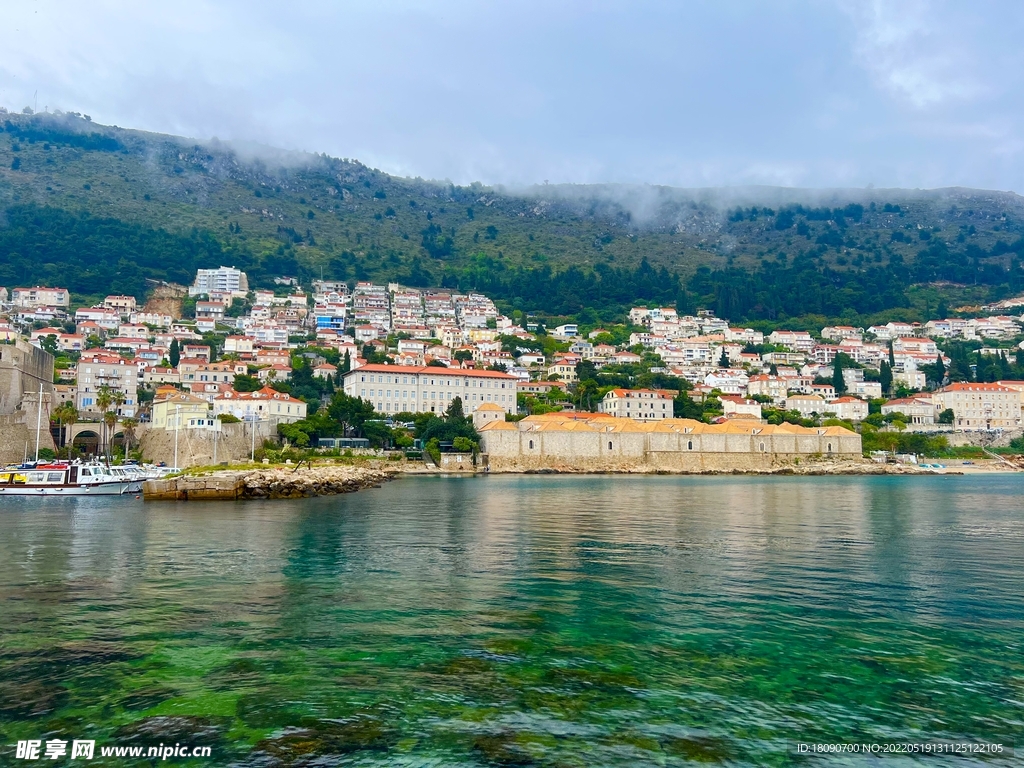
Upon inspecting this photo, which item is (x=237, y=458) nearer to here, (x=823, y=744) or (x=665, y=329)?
(x=823, y=744)

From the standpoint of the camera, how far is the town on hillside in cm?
5669

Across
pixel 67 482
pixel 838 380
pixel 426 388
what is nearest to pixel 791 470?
pixel 426 388

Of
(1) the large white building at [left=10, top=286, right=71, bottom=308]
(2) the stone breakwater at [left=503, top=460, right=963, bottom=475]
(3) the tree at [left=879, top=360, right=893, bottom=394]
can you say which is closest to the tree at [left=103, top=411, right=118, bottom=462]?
(2) the stone breakwater at [left=503, top=460, right=963, bottom=475]

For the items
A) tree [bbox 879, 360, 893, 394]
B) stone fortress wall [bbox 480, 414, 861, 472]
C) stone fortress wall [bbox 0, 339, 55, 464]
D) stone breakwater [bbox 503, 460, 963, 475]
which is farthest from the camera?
tree [bbox 879, 360, 893, 394]

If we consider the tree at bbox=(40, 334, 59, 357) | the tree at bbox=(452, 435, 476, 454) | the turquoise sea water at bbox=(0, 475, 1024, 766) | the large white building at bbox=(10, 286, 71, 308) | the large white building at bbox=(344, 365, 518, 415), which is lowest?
the turquoise sea water at bbox=(0, 475, 1024, 766)

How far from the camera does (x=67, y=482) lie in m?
33.1

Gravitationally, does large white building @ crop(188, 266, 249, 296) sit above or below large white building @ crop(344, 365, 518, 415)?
above

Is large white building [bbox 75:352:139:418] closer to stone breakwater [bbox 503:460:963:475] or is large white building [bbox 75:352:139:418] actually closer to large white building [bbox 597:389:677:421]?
stone breakwater [bbox 503:460:963:475]

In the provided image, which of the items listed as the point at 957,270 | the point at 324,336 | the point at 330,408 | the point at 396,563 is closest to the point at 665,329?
the point at 324,336

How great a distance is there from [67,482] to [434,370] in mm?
39064

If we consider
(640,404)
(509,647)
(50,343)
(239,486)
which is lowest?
(509,647)

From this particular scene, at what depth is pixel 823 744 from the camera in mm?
5789

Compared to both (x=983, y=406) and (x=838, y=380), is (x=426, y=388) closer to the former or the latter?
(x=838, y=380)

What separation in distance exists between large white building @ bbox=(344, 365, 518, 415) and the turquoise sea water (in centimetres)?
4885
